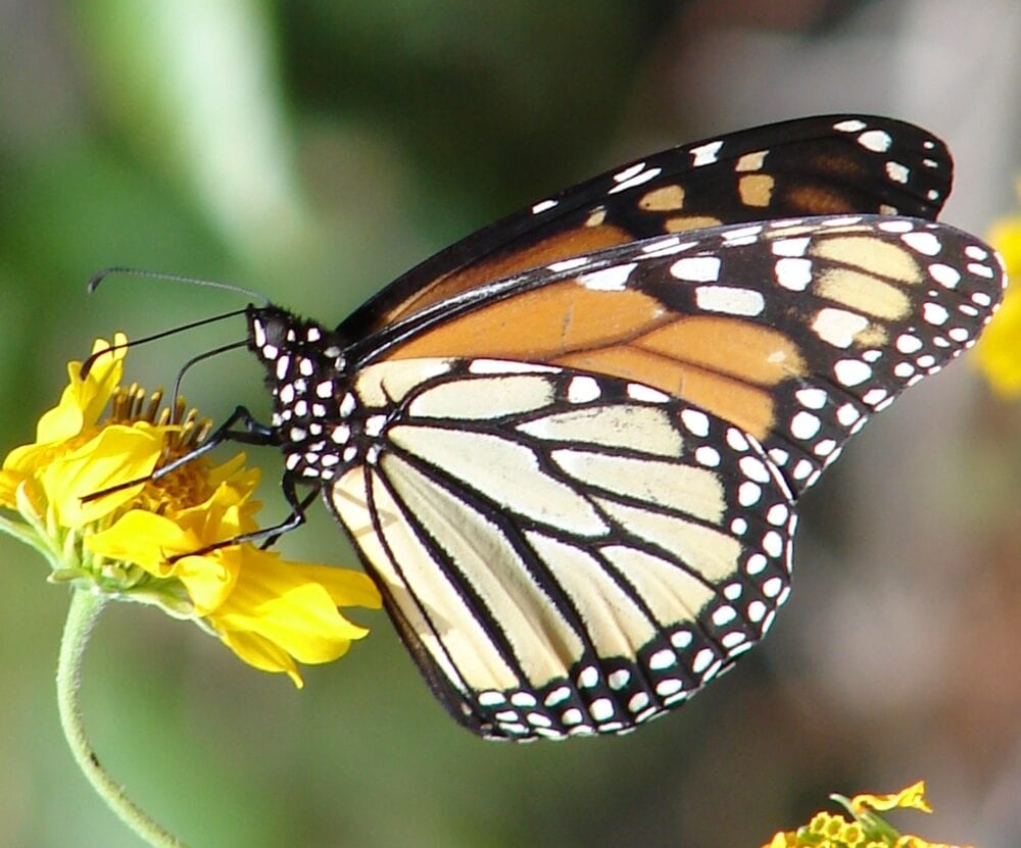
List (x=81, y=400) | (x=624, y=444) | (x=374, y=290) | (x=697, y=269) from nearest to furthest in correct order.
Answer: (x=81, y=400), (x=697, y=269), (x=624, y=444), (x=374, y=290)

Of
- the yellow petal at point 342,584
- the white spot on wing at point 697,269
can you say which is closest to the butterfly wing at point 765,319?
the white spot on wing at point 697,269

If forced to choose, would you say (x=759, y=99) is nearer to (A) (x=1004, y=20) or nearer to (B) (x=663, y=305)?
(A) (x=1004, y=20)

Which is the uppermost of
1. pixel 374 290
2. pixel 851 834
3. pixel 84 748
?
pixel 374 290

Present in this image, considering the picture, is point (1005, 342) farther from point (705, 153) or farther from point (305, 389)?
point (305, 389)

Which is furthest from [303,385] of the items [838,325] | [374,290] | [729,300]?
[374,290]

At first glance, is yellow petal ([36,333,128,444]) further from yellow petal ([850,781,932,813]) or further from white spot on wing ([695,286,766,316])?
yellow petal ([850,781,932,813])

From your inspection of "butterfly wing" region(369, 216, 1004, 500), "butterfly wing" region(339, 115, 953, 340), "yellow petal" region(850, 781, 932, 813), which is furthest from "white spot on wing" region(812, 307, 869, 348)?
"yellow petal" region(850, 781, 932, 813)
